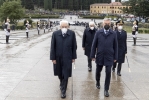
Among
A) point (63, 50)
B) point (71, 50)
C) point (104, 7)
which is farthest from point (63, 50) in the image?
point (104, 7)

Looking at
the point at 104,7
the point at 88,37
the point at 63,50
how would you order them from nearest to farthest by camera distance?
the point at 63,50, the point at 88,37, the point at 104,7

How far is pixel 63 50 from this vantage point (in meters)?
7.22

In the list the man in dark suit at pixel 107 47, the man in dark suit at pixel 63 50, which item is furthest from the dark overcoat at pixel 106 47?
the man in dark suit at pixel 63 50

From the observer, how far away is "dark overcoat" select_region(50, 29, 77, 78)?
721cm

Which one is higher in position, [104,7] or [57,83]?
[104,7]

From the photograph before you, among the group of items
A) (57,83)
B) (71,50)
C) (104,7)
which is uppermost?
(104,7)

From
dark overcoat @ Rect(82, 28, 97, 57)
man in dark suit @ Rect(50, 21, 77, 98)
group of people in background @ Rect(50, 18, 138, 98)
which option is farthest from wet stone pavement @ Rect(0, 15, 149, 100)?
dark overcoat @ Rect(82, 28, 97, 57)

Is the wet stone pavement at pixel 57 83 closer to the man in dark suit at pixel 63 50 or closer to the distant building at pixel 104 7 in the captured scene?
the man in dark suit at pixel 63 50

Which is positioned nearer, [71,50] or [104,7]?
[71,50]

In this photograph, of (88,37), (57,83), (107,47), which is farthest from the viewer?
(88,37)

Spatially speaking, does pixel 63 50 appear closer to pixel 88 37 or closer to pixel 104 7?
pixel 88 37

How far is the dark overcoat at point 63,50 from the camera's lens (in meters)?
7.21

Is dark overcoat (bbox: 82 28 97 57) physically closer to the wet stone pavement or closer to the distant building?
the wet stone pavement

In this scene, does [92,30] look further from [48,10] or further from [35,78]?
[48,10]
